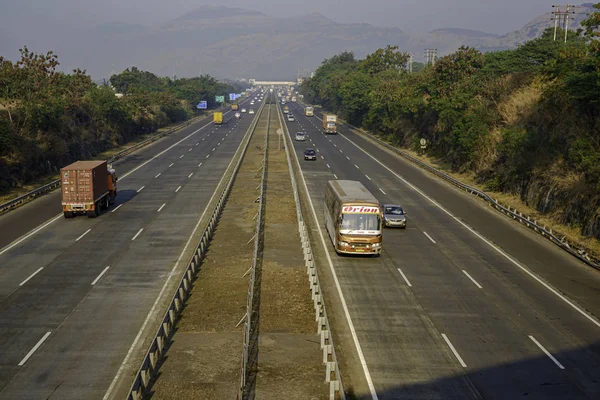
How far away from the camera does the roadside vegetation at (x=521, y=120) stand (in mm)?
38875

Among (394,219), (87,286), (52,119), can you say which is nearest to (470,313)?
(394,219)

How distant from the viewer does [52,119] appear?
64625mm

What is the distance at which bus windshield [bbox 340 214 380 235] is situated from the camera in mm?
30250

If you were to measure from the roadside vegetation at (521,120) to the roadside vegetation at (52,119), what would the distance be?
135ft

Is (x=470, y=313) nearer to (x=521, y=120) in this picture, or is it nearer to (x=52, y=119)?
(x=521, y=120)

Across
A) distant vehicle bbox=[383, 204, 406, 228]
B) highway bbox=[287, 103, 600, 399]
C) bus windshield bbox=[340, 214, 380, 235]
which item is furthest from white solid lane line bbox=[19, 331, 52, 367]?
distant vehicle bbox=[383, 204, 406, 228]

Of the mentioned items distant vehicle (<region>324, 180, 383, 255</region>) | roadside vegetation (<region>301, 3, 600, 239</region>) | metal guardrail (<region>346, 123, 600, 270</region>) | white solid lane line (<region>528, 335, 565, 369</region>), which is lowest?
white solid lane line (<region>528, 335, 565, 369</region>)

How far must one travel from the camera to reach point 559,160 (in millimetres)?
43625

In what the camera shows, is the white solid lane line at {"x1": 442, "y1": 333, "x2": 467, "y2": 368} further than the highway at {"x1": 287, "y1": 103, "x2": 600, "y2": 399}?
Yes

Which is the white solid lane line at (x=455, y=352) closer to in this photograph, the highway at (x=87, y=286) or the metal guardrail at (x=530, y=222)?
the highway at (x=87, y=286)

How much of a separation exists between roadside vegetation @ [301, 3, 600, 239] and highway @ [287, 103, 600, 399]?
501 centimetres

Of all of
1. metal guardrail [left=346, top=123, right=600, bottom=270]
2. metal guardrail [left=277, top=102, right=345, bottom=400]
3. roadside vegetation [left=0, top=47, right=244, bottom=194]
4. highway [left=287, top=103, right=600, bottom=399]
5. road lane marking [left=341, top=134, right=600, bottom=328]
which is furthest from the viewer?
roadside vegetation [left=0, top=47, right=244, bottom=194]

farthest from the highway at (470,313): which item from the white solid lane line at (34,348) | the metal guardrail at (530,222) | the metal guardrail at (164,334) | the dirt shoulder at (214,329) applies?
the white solid lane line at (34,348)

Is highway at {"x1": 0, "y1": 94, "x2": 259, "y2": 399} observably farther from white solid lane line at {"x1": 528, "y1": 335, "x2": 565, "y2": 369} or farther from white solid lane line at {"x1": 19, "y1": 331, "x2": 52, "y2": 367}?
white solid lane line at {"x1": 528, "y1": 335, "x2": 565, "y2": 369}
